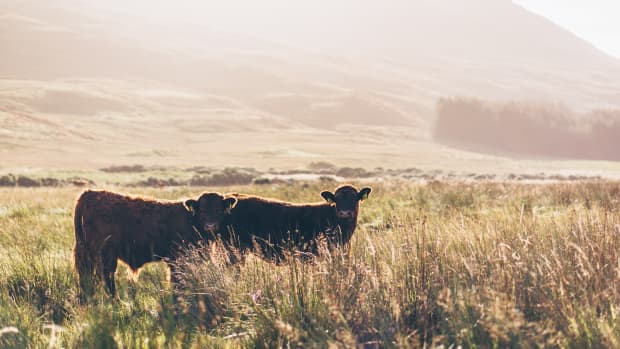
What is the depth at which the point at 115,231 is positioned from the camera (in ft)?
23.5

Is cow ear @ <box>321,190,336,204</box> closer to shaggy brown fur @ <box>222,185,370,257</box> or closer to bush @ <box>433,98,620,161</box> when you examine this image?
shaggy brown fur @ <box>222,185,370,257</box>

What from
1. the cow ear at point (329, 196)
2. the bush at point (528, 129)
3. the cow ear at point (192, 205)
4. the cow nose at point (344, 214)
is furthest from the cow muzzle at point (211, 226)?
the bush at point (528, 129)

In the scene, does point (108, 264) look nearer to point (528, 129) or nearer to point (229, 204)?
point (229, 204)

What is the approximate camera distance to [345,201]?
8.39m

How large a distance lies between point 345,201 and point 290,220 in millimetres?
842

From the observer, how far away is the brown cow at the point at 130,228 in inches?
274

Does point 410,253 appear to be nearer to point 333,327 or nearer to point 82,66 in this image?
point 333,327

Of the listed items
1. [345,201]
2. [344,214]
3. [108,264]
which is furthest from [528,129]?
[108,264]

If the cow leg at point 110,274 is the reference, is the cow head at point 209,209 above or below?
above

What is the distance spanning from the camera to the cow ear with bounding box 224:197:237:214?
7764 millimetres

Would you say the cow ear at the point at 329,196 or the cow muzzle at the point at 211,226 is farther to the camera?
the cow ear at the point at 329,196

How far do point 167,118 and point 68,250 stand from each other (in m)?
135

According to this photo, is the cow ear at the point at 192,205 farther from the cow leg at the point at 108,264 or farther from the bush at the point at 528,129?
the bush at the point at 528,129

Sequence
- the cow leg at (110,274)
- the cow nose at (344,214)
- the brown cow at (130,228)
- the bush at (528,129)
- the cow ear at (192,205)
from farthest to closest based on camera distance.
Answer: the bush at (528,129) → the cow nose at (344,214) → the cow ear at (192,205) → the brown cow at (130,228) → the cow leg at (110,274)
